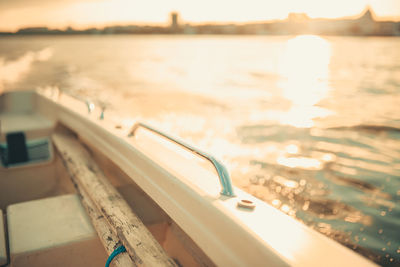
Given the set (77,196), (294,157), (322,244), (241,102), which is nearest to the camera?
(322,244)

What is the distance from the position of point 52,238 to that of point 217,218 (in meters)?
0.87

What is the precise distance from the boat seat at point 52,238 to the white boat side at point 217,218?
0.37 meters

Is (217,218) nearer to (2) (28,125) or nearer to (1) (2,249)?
(1) (2,249)

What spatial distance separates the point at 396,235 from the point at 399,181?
1.55 m

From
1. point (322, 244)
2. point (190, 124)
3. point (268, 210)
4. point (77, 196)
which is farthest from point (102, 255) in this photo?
point (190, 124)

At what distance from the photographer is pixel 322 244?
98cm

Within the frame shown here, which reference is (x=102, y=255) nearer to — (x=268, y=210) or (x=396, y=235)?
(x=268, y=210)

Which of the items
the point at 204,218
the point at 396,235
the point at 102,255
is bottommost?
the point at 396,235

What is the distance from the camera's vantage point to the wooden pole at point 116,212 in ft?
3.90

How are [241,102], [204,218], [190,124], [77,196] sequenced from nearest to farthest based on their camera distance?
[204,218]
[77,196]
[190,124]
[241,102]

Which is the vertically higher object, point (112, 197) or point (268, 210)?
point (268, 210)

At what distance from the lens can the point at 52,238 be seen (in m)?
1.49

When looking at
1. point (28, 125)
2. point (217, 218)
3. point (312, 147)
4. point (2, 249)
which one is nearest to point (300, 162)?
point (312, 147)

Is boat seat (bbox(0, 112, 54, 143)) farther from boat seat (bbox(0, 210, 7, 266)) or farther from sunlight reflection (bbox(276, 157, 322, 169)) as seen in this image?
sunlight reflection (bbox(276, 157, 322, 169))
